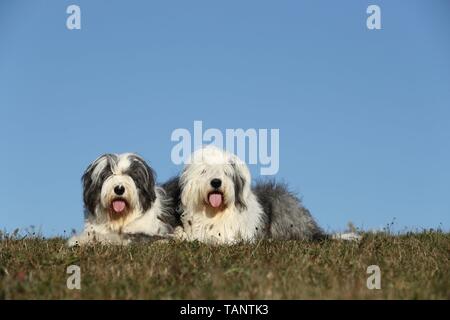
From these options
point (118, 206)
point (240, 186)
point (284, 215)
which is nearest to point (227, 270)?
point (118, 206)

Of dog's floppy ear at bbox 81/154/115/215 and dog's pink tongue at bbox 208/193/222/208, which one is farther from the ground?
dog's floppy ear at bbox 81/154/115/215

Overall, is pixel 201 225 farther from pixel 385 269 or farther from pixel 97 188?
pixel 385 269

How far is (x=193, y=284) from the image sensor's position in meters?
8.54

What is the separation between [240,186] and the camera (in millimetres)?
13352

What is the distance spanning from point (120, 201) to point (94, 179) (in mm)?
546

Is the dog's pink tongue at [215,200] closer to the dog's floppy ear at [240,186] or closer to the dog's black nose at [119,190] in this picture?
the dog's floppy ear at [240,186]

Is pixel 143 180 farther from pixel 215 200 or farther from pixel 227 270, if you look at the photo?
pixel 227 270

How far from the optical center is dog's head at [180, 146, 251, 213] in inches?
512

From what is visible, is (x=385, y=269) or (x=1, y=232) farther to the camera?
(x=1, y=232)

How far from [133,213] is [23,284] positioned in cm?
468

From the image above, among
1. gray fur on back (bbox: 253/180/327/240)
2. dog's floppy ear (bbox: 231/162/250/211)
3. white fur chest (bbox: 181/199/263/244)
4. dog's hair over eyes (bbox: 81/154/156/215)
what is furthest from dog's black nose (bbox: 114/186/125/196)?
gray fur on back (bbox: 253/180/327/240)

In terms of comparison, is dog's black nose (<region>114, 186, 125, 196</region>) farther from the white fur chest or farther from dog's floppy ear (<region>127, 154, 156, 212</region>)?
the white fur chest

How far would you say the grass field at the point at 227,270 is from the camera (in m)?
7.91
